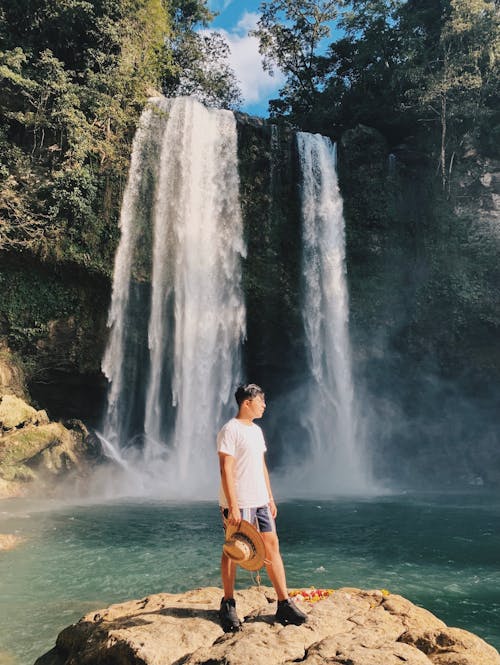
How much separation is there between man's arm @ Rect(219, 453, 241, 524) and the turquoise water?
105 inches

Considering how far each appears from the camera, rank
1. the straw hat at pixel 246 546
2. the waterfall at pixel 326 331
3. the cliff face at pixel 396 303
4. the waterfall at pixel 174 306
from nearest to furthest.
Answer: the straw hat at pixel 246 546 < the waterfall at pixel 174 306 < the waterfall at pixel 326 331 < the cliff face at pixel 396 303

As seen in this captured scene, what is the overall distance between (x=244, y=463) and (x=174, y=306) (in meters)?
14.6

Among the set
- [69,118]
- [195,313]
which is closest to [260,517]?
[195,313]

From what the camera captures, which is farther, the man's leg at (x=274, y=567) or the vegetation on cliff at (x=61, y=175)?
the vegetation on cliff at (x=61, y=175)

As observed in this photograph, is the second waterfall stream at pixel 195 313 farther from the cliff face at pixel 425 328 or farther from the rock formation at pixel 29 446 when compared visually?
the rock formation at pixel 29 446

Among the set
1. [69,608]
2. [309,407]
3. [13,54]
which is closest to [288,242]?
[309,407]

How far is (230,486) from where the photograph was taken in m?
3.56

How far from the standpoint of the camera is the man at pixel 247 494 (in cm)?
346

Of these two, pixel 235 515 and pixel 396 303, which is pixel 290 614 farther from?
pixel 396 303

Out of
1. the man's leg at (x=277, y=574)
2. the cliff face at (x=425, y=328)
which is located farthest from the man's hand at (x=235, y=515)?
the cliff face at (x=425, y=328)

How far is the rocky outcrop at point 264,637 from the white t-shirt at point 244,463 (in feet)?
2.64

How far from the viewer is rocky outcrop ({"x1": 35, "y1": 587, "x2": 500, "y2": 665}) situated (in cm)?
290

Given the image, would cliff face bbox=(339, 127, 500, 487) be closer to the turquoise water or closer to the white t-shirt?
the turquoise water

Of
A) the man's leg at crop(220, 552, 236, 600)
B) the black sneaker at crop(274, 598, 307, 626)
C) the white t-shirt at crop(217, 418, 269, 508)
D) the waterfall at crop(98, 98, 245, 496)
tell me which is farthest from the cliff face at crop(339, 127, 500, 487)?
the black sneaker at crop(274, 598, 307, 626)
